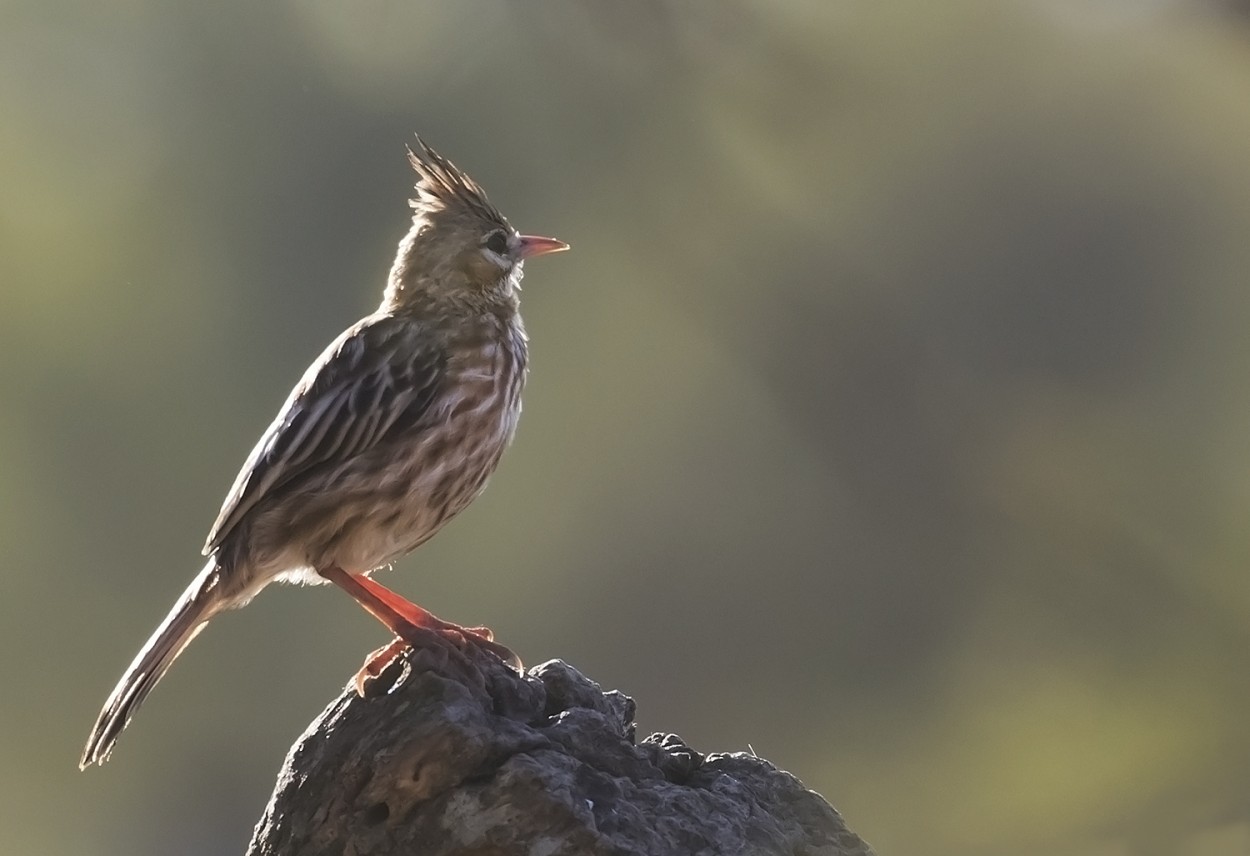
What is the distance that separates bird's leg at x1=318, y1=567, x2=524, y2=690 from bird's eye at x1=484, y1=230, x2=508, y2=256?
4.28ft

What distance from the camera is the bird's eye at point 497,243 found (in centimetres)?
459

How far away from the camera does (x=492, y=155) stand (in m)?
6.72

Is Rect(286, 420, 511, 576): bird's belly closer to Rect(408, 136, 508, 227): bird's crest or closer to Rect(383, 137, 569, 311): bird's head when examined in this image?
Rect(383, 137, 569, 311): bird's head

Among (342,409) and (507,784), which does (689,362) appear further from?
(507,784)

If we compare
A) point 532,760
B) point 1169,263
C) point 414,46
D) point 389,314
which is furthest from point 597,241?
point 532,760

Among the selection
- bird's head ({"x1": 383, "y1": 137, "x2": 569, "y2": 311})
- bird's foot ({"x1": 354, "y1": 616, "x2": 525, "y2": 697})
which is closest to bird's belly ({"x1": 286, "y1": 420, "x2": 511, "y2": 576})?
bird's foot ({"x1": 354, "y1": 616, "x2": 525, "y2": 697})

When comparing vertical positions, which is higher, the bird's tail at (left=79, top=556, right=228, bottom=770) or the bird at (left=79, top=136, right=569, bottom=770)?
the bird at (left=79, top=136, right=569, bottom=770)

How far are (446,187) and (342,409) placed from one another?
1.06 metres

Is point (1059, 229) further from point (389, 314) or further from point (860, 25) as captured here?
point (389, 314)

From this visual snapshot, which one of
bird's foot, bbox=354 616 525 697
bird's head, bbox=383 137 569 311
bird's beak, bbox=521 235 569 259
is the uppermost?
bird's beak, bbox=521 235 569 259

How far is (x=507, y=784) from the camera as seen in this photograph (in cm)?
288

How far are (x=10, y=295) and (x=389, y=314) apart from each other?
2.99 metres

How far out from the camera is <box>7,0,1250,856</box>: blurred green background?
5527mm

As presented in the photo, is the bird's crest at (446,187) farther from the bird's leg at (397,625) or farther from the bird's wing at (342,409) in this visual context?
the bird's leg at (397,625)
